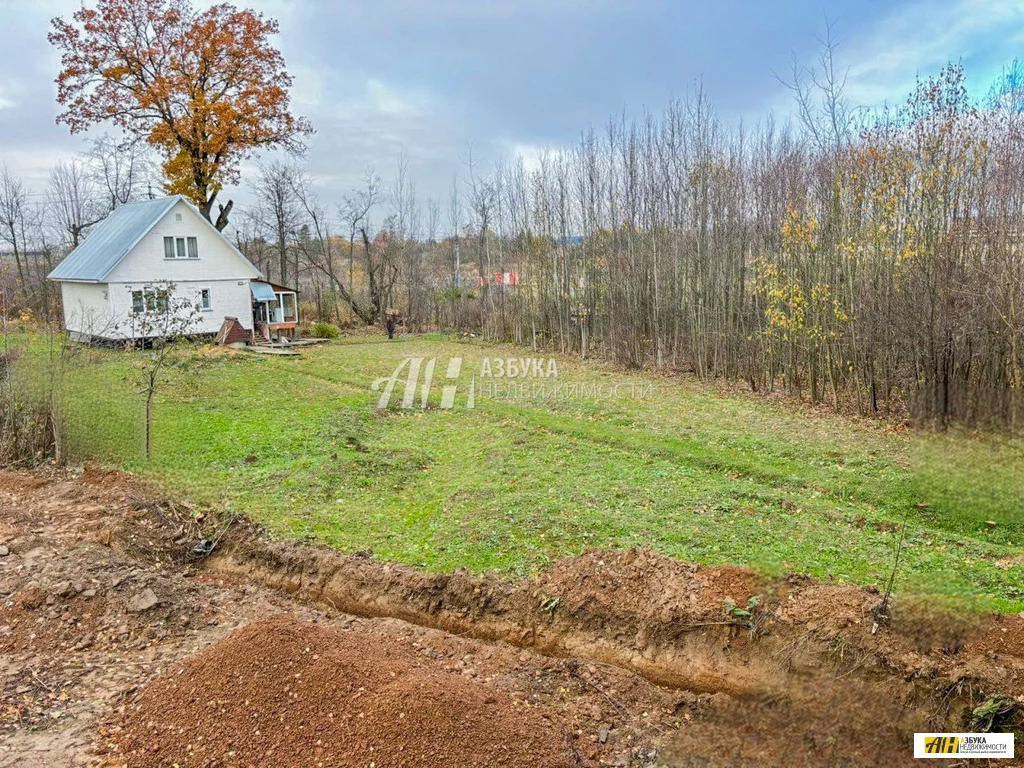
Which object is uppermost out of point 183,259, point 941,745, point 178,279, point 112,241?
point 112,241

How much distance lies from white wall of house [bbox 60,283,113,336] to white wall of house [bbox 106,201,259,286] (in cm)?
105

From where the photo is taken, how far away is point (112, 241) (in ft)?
76.0

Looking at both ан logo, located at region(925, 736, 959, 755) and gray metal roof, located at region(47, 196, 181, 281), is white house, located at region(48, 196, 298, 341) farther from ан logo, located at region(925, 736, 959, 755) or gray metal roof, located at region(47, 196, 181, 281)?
ан logo, located at region(925, 736, 959, 755)

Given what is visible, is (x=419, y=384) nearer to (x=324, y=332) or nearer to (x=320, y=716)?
(x=324, y=332)

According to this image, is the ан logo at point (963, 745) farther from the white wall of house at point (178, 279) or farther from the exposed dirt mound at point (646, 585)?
the white wall of house at point (178, 279)

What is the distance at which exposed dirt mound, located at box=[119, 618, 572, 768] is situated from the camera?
3609 millimetres

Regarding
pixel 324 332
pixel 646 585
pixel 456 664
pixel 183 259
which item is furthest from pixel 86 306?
pixel 646 585

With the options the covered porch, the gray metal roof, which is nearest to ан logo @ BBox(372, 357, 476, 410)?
the covered porch

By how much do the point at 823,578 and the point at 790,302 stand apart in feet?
31.2

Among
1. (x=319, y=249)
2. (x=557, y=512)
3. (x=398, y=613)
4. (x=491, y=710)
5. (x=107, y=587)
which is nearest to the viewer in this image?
(x=491, y=710)

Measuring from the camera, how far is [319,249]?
36.2m

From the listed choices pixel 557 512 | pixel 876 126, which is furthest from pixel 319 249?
pixel 557 512

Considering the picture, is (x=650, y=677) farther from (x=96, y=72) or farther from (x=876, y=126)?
(x=96, y=72)

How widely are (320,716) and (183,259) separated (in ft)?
74.7
